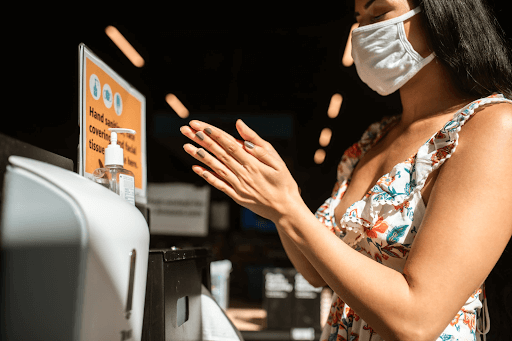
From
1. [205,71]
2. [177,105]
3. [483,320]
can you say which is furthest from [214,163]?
[177,105]

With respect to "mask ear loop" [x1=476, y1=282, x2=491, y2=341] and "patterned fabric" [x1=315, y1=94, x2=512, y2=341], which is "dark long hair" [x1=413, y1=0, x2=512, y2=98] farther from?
"mask ear loop" [x1=476, y1=282, x2=491, y2=341]

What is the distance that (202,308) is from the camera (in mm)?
1110

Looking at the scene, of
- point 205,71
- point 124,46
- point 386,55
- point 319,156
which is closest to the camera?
point 386,55

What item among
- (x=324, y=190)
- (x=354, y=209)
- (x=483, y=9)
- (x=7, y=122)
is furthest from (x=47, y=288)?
(x=324, y=190)

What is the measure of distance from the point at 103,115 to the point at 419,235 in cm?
78

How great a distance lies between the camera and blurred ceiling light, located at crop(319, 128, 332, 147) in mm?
7512

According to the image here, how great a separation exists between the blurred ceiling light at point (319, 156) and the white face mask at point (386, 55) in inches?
312

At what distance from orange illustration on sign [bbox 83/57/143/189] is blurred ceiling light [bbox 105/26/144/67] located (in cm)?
247

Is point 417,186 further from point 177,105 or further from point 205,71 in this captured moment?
point 177,105

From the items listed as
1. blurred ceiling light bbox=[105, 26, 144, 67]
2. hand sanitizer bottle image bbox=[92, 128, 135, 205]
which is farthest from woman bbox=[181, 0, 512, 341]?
blurred ceiling light bbox=[105, 26, 144, 67]

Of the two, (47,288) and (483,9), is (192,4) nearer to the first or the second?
(483,9)

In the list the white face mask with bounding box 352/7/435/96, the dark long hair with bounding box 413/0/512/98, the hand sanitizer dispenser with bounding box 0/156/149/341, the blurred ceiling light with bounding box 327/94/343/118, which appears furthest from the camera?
the blurred ceiling light with bounding box 327/94/343/118

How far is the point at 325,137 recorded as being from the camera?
26.2ft

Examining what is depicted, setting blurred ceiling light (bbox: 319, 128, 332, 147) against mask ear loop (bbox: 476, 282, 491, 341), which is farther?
blurred ceiling light (bbox: 319, 128, 332, 147)
